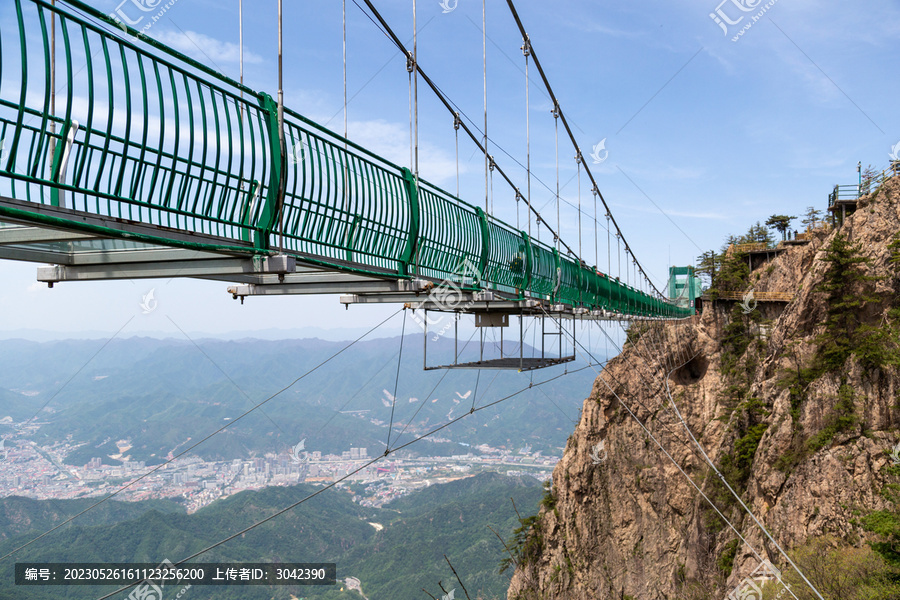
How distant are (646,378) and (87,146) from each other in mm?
31633

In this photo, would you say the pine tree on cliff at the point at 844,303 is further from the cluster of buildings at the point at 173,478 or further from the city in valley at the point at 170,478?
the cluster of buildings at the point at 173,478

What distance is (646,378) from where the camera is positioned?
31562 mm

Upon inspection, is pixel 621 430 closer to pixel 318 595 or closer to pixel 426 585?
pixel 426 585

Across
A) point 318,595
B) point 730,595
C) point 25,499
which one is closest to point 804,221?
point 730,595
